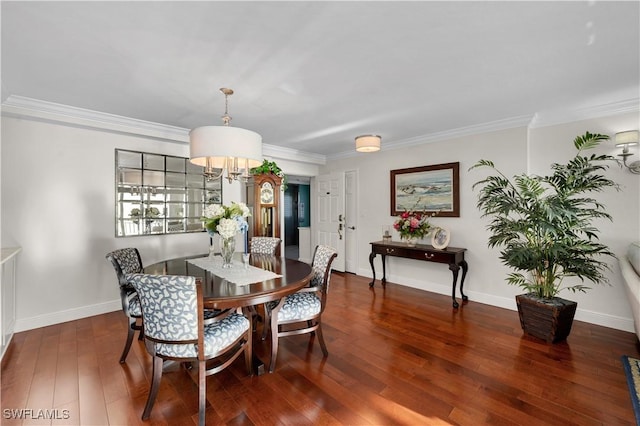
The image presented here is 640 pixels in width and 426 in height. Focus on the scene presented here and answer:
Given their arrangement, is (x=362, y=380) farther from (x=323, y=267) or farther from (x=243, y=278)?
(x=243, y=278)

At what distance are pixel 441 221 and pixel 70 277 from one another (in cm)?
481

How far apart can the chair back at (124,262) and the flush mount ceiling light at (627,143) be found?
4722 mm

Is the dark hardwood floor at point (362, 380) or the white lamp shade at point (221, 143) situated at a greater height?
the white lamp shade at point (221, 143)

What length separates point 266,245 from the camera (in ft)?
11.6

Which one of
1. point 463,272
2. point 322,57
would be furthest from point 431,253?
point 322,57

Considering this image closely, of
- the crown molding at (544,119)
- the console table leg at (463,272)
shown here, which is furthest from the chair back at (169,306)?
the crown molding at (544,119)

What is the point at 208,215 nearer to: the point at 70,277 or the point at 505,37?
the point at 70,277

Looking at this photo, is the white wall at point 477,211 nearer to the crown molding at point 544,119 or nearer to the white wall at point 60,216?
the crown molding at point 544,119

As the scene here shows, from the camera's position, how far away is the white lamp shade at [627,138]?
2.71 m

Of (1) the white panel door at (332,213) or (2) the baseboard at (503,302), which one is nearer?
(2) the baseboard at (503,302)

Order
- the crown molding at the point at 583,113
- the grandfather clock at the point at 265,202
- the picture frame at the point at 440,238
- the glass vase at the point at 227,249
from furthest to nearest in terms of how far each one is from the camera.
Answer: the grandfather clock at the point at 265,202, the picture frame at the point at 440,238, the crown molding at the point at 583,113, the glass vase at the point at 227,249

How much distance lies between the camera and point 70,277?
3203 mm

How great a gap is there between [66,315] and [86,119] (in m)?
2.21

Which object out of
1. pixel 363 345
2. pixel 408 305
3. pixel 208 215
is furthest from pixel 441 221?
pixel 208 215
